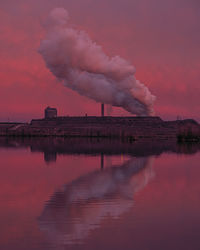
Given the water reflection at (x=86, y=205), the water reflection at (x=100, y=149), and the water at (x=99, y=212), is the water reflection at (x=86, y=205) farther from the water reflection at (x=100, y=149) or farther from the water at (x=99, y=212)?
the water reflection at (x=100, y=149)

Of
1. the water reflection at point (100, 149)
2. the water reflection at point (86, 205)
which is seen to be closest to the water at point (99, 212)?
the water reflection at point (86, 205)

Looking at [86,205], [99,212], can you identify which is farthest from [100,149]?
[99,212]

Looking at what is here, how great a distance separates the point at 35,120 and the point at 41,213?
15039 cm

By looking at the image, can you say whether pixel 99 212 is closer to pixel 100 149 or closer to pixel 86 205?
pixel 86 205

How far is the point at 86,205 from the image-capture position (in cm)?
1278

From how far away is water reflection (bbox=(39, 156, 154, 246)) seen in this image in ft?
31.5

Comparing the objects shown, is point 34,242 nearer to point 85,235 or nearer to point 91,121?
point 85,235

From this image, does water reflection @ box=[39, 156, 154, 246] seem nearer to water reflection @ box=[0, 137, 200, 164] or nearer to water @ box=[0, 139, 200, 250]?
water @ box=[0, 139, 200, 250]

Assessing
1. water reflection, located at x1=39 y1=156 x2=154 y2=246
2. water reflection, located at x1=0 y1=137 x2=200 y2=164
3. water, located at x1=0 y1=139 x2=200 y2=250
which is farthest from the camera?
water reflection, located at x1=0 y1=137 x2=200 y2=164

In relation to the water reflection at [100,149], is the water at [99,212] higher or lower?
lower

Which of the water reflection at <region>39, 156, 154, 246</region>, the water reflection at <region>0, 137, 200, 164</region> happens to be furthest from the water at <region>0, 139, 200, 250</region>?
the water reflection at <region>0, 137, 200, 164</region>

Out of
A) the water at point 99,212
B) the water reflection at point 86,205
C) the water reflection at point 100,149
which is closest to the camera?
the water at point 99,212

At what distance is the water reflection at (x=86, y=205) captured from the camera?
9609 mm

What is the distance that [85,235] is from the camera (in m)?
9.30
